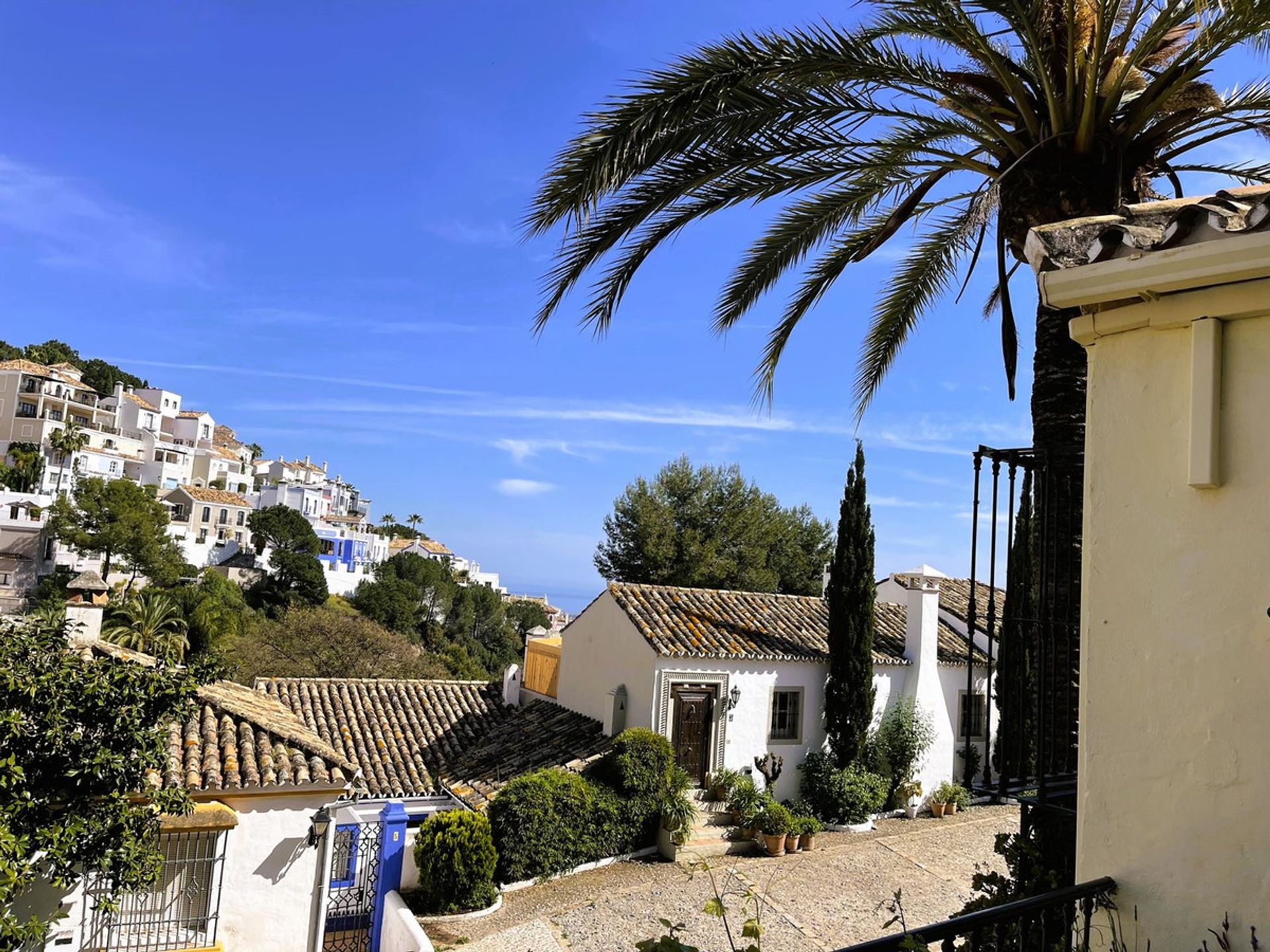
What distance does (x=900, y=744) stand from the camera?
58.7 ft

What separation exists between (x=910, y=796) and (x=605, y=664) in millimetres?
6995

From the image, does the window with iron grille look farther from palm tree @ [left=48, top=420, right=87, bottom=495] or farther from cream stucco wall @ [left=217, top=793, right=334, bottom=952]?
palm tree @ [left=48, top=420, right=87, bottom=495]

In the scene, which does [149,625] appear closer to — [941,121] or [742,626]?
[742,626]

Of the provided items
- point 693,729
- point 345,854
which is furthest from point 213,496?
point 345,854

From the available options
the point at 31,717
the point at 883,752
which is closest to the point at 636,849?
the point at 883,752

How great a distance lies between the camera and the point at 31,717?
7.35 meters

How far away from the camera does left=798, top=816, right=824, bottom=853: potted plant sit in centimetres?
1494

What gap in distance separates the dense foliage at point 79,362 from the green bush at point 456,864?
89.0 m

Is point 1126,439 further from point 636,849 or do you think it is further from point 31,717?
point 636,849

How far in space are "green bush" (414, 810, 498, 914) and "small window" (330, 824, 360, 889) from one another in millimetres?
932

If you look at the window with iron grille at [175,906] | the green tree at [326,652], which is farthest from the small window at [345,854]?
the green tree at [326,652]

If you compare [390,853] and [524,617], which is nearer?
[390,853]

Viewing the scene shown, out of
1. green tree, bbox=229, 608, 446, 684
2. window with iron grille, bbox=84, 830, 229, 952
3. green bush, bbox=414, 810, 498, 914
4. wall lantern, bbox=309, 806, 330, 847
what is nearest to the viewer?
window with iron grille, bbox=84, 830, 229, 952

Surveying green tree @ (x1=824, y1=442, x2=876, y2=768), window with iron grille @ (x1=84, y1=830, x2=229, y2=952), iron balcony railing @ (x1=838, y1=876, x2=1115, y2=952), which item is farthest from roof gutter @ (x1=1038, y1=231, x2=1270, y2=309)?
green tree @ (x1=824, y1=442, x2=876, y2=768)
